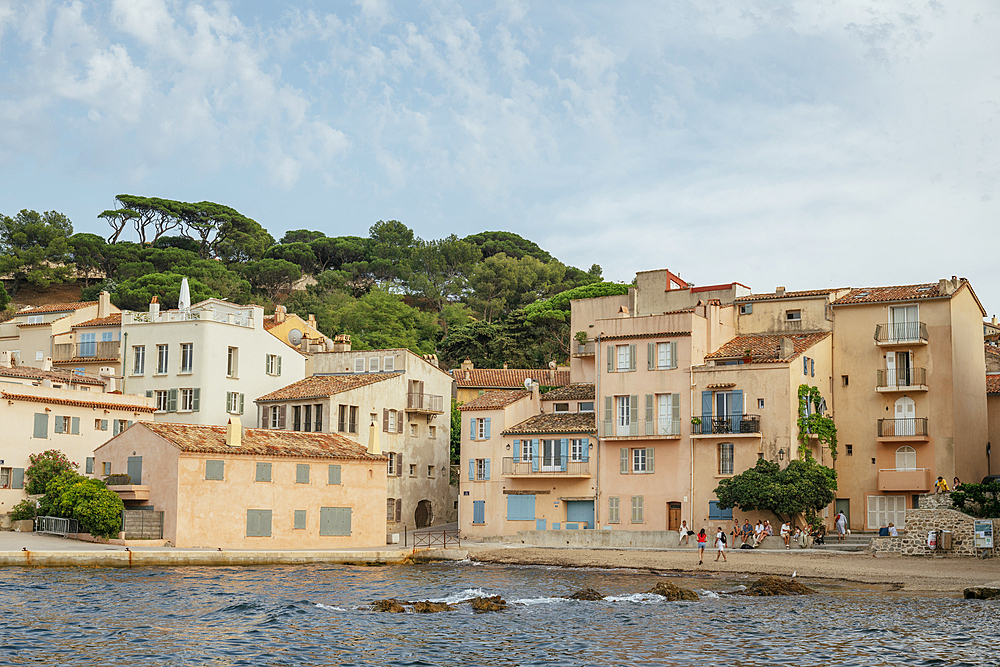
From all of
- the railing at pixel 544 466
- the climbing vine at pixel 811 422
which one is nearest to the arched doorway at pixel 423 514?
the railing at pixel 544 466

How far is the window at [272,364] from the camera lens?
69938 mm

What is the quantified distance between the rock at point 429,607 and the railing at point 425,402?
34.3 meters

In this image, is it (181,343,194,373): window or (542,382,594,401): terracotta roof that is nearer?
(542,382,594,401): terracotta roof

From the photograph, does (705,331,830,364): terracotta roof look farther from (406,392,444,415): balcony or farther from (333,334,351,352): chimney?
(333,334,351,352): chimney

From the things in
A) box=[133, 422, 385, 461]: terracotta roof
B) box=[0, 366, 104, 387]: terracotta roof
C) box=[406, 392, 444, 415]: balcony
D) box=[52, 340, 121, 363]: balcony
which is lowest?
box=[133, 422, 385, 461]: terracotta roof

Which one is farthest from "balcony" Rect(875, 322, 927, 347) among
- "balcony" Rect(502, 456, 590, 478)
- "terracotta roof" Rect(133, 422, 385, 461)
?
"terracotta roof" Rect(133, 422, 385, 461)

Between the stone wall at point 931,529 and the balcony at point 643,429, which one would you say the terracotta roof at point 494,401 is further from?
the stone wall at point 931,529

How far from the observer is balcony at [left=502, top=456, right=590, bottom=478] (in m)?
57.9

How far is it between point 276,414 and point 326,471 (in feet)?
42.9

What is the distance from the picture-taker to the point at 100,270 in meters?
111

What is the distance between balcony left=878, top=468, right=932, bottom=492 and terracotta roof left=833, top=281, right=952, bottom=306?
8.49 metres

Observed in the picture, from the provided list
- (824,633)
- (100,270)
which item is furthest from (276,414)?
(100,270)

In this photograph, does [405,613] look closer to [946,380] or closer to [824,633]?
[824,633]

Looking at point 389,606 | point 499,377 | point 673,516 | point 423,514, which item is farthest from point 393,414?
point 389,606
